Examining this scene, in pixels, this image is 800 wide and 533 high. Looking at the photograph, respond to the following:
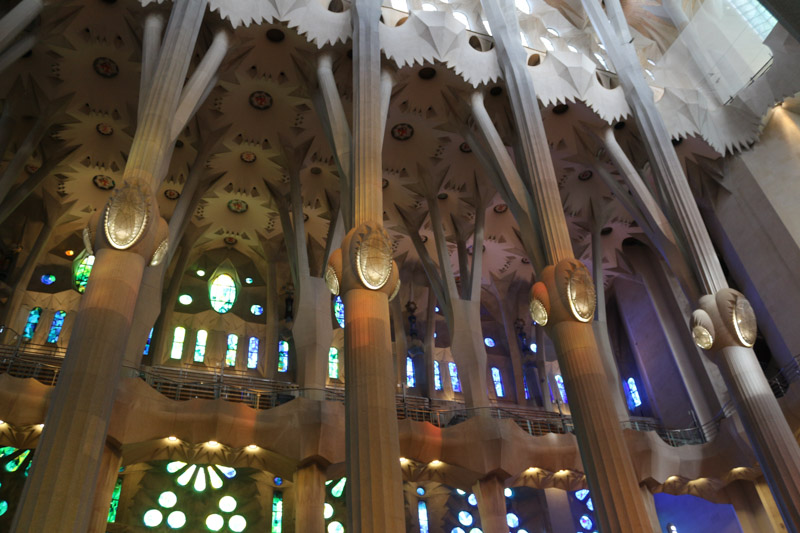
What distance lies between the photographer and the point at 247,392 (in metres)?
14.5

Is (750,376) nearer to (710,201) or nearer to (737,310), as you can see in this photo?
(737,310)

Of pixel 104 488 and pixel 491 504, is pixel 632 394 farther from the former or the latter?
pixel 104 488

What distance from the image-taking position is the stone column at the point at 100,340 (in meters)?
6.47

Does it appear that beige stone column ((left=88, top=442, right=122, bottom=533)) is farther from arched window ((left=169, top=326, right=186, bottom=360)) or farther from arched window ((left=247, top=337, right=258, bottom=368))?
arched window ((left=247, top=337, right=258, bottom=368))

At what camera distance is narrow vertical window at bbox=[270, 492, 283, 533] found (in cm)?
1504

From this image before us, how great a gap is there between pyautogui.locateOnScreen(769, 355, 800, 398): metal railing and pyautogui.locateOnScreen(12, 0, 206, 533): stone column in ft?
44.8

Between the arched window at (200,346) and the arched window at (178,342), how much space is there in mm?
381

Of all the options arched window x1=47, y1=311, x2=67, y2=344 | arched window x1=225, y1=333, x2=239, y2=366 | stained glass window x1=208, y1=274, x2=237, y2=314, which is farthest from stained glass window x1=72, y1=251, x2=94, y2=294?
arched window x1=225, y1=333, x2=239, y2=366

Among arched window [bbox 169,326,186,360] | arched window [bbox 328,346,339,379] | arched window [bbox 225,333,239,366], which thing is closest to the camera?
arched window [bbox 169,326,186,360]

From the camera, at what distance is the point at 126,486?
14352 millimetres

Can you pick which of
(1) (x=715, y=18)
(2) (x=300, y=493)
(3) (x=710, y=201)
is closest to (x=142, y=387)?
(2) (x=300, y=493)

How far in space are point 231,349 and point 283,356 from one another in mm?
1491

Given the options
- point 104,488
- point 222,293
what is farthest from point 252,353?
point 104,488

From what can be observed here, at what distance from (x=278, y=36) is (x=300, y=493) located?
9252mm
